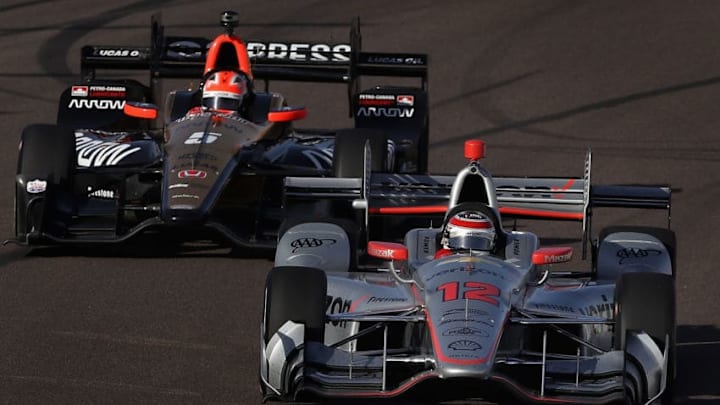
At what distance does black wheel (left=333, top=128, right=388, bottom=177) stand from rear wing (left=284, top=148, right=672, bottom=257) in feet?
4.73

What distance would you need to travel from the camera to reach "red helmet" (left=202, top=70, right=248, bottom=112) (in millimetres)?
14852

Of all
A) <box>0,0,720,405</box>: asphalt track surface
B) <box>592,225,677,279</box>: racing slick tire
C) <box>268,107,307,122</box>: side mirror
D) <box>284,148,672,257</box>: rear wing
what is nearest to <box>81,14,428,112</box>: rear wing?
<box>268,107,307,122</box>: side mirror

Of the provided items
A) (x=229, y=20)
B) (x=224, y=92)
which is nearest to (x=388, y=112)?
(x=229, y=20)

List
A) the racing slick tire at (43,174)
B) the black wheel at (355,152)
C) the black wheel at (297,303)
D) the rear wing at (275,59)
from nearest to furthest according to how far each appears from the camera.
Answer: the black wheel at (297,303), the racing slick tire at (43,174), the black wheel at (355,152), the rear wing at (275,59)

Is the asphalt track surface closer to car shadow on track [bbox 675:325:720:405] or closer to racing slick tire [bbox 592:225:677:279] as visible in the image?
car shadow on track [bbox 675:325:720:405]

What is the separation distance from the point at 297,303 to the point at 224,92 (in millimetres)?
6032

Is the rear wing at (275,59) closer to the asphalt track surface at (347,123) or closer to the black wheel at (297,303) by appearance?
the asphalt track surface at (347,123)

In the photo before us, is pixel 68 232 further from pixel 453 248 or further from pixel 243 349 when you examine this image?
pixel 453 248

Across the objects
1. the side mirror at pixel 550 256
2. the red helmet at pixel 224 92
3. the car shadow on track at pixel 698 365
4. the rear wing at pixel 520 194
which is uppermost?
the red helmet at pixel 224 92

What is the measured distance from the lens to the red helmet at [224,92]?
1485cm

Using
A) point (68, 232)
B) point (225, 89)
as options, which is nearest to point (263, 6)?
point (225, 89)

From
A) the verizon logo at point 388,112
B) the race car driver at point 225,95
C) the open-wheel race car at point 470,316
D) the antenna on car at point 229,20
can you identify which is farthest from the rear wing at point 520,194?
the antenna on car at point 229,20

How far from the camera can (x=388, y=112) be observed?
15.9m

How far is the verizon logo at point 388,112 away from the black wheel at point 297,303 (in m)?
6.80
